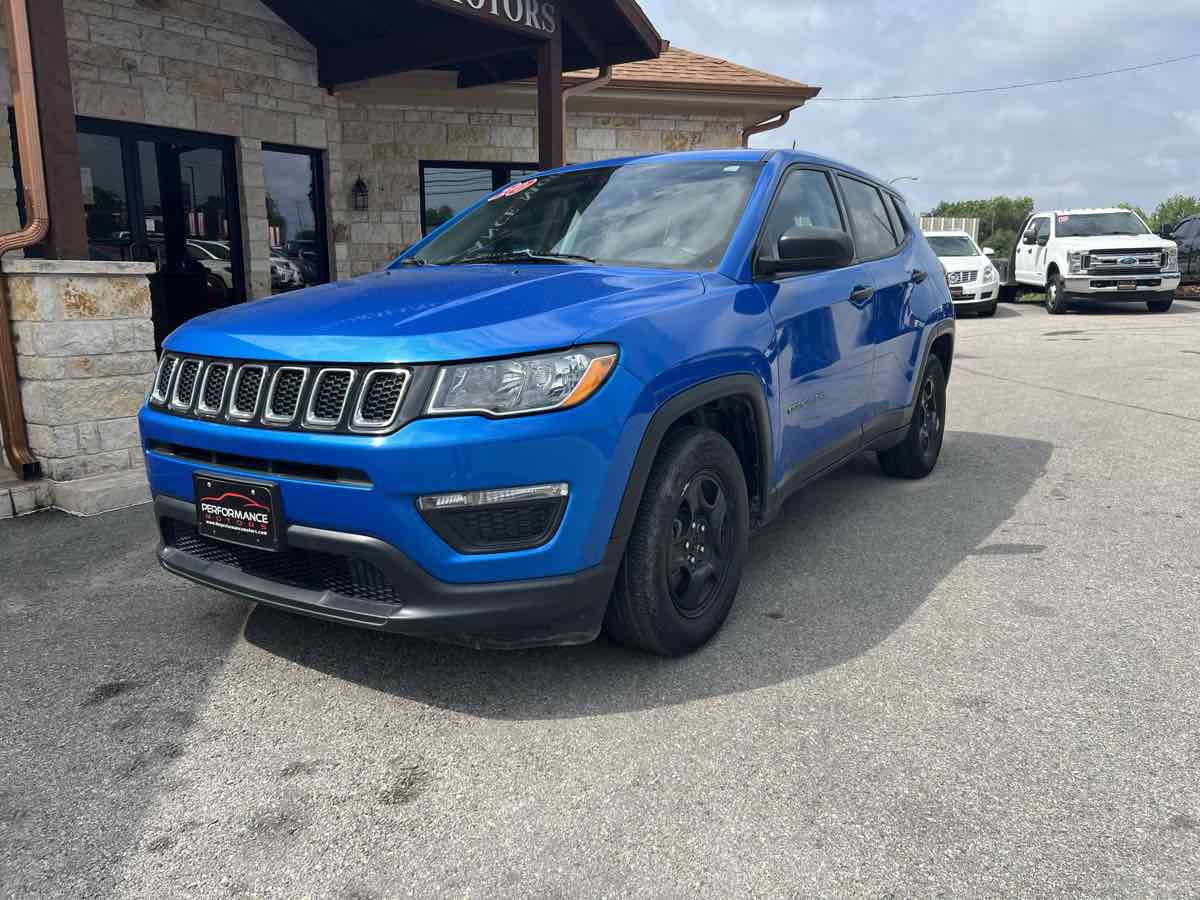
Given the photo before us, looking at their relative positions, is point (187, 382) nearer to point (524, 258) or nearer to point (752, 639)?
point (524, 258)

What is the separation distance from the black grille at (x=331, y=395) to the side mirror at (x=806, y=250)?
164 centimetres

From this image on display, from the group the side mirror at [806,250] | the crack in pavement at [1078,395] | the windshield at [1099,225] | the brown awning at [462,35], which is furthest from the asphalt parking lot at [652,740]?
the windshield at [1099,225]

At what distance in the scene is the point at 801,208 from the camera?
4.05 metres

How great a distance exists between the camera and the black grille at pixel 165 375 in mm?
3096

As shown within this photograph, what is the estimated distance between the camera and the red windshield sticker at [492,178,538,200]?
4.39 meters

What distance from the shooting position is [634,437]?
2.73 m

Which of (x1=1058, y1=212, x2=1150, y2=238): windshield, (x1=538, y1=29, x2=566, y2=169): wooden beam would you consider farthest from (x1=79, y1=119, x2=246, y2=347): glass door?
(x1=1058, y1=212, x2=1150, y2=238): windshield

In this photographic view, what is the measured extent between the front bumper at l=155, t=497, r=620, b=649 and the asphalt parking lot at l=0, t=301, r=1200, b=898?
31cm

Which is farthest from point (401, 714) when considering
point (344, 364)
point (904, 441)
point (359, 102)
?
point (359, 102)

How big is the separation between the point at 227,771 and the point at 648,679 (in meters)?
1.28

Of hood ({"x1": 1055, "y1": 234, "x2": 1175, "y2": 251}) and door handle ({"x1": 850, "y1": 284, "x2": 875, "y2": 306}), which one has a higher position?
hood ({"x1": 1055, "y1": 234, "x2": 1175, "y2": 251})

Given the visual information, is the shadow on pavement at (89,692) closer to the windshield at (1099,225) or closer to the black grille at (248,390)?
the black grille at (248,390)

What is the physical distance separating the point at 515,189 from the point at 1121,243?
53.6 feet

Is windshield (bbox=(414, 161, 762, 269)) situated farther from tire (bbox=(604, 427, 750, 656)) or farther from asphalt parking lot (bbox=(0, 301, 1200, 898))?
asphalt parking lot (bbox=(0, 301, 1200, 898))
